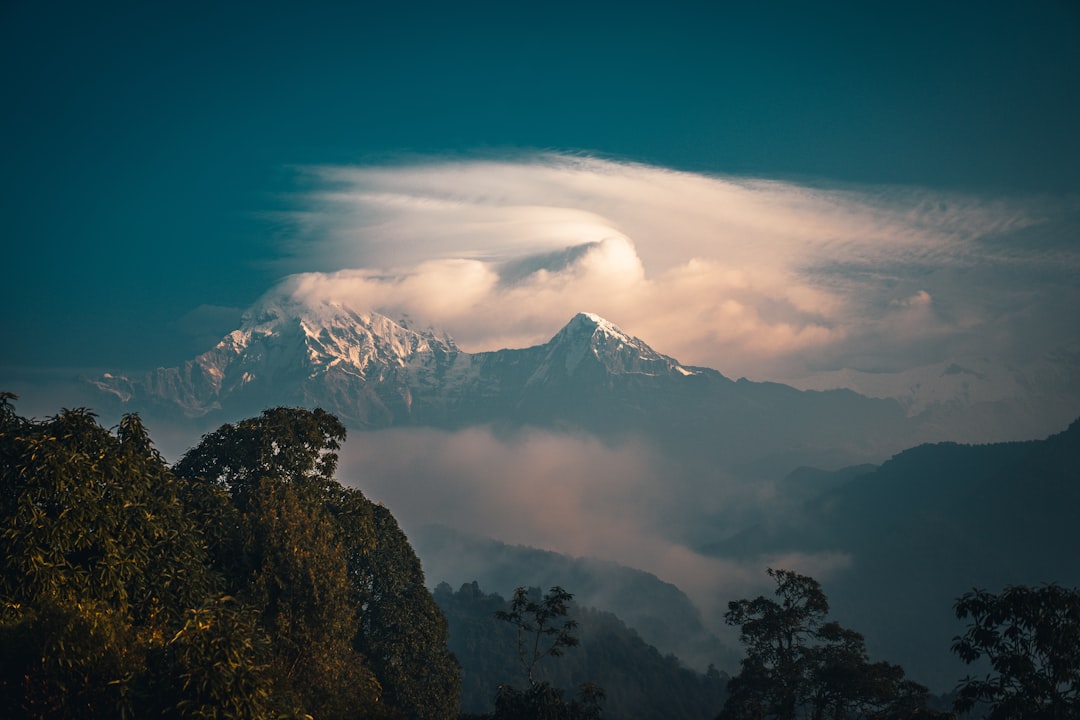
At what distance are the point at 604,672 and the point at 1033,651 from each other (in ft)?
528

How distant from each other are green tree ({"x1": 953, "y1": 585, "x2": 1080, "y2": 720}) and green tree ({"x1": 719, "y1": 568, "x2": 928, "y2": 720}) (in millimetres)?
16499

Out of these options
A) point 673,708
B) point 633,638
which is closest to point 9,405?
point 673,708

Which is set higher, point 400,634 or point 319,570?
point 319,570

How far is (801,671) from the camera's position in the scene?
39.4 m

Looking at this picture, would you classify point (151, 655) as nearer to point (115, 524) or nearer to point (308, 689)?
point (115, 524)

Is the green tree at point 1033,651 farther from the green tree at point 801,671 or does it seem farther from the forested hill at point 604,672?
the forested hill at point 604,672

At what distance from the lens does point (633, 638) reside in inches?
7279

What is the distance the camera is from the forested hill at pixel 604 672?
149000mm

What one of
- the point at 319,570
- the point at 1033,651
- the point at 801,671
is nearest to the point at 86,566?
the point at 319,570

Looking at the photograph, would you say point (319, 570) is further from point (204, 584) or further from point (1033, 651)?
point (1033, 651)

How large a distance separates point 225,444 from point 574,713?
27395 mm

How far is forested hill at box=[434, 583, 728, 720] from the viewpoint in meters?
149

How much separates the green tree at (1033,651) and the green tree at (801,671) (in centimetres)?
1650

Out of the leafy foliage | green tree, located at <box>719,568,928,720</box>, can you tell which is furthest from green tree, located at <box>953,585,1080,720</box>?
the leafy foliage
